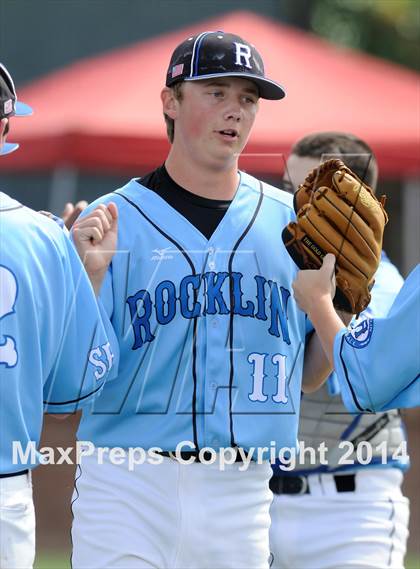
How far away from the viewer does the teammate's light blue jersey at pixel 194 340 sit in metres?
3.54

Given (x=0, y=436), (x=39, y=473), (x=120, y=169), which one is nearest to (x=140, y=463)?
(x=0, y=436)

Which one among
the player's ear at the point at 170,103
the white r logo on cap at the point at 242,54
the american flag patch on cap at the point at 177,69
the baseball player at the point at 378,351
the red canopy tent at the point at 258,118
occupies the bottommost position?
the baseball player at the point at 378,351

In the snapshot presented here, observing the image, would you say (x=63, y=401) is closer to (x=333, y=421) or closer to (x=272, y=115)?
(x=333, y=421)

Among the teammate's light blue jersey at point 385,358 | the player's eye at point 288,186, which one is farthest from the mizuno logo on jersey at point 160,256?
the player's eye at point 288,186

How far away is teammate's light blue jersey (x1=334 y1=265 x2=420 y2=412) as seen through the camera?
3020mm

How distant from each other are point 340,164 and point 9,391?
3.75 feet

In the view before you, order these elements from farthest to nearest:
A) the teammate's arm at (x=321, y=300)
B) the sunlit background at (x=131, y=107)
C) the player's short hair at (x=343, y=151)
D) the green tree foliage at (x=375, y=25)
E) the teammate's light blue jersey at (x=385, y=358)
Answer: the green tree foliage at (x=375, y=25) → the sunlit background at (x=131, y=107) → the player's short hair at (x=343, y=151) → the teammate's arm at (x=321, y=300) → the teammate's light blue jersey at (x=385, y=358)

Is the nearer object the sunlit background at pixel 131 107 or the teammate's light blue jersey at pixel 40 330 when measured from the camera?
the teammate's light blue jersey at pixel 40 330

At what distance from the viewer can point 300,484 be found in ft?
14.4

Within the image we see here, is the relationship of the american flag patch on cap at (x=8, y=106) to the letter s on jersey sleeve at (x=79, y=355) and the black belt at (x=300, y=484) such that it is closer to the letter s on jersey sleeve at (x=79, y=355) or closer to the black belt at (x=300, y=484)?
the letter s on jersey sleeve at (x=79, y=355)

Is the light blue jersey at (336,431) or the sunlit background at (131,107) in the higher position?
the sunlit background at (131,107)

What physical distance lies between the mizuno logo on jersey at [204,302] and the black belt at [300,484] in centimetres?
90

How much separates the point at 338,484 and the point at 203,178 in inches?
49.6

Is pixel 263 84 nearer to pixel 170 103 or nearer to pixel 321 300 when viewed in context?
pixel 170 103
